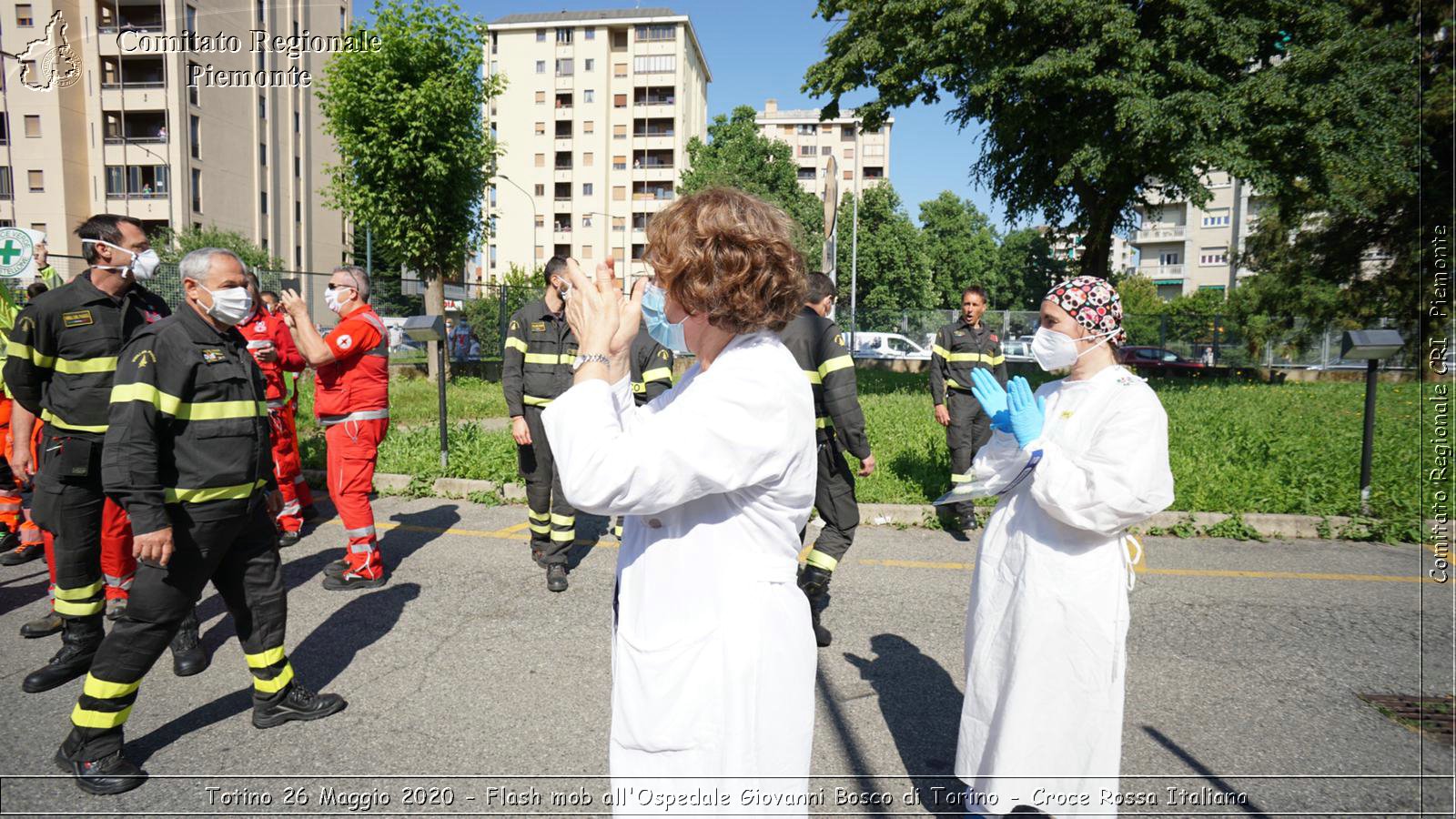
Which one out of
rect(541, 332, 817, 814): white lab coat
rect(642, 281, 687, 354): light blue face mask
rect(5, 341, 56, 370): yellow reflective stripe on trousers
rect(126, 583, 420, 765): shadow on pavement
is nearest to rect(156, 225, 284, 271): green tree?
rect(5, 341, 56, 370): yellow reflective stripe on trousers

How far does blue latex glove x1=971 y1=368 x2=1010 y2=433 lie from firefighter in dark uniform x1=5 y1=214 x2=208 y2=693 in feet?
14.0

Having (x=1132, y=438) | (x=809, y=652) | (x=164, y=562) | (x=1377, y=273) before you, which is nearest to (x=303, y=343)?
(x=164, y=562)

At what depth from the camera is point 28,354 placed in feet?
14.1

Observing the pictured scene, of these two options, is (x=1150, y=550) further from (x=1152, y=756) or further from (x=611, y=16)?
(x=611, y=16)

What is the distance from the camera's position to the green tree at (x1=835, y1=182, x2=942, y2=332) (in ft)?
178

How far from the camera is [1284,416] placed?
14.3 meters

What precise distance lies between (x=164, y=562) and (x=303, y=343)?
8.09 feet

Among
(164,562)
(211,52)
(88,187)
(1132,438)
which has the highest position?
(211,52)

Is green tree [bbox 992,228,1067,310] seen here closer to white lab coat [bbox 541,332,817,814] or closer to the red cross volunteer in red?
the red cross volunteer in red

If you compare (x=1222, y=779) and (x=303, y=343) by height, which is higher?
(x=303, y=343)

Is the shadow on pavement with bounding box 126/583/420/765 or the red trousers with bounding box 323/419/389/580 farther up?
the red trousers with bounding box 323/419/389/580

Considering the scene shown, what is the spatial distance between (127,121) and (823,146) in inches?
2429

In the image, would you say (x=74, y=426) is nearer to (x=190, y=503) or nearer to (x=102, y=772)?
(x=190, y=503)

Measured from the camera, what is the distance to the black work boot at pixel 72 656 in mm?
3994
